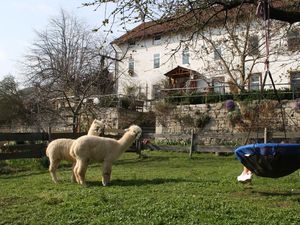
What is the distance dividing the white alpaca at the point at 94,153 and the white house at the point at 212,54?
2.17 meters

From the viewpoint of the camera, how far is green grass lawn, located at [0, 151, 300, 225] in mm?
6359

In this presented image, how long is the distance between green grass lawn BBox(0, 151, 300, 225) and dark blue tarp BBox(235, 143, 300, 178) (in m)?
0.60

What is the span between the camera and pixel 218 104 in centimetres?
2562

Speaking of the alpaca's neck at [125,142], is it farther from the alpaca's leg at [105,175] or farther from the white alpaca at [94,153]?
the alpaca's leg at [105,175]

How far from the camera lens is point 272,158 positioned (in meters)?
7.02

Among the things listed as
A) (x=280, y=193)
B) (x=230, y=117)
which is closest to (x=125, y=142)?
(x=280, y=193)

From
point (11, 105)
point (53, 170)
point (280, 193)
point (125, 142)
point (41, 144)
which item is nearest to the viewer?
point (280, 193)

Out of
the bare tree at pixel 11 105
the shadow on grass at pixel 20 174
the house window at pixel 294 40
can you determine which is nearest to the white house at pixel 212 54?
the house window at pixel 294 40

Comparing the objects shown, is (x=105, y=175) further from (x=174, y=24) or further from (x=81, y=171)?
(x=174, y=24)

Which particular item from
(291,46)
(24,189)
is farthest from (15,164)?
(291,46)

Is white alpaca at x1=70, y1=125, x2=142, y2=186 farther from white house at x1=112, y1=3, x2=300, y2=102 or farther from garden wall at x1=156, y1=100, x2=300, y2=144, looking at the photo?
garden wall at x1=156, y1=100, x2=300, y2=144

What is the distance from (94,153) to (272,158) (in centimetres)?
442

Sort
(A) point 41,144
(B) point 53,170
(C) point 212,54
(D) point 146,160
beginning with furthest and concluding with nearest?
(C) point 212,54
(D) point 146,160
(A) point 41,144
(B) point 53,170

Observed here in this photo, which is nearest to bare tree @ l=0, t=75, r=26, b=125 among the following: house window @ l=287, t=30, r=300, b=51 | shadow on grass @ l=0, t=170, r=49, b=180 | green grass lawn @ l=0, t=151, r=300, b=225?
shadow on grass @ l=0, t=170, r=49, b=180
